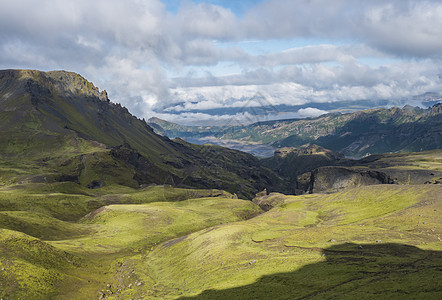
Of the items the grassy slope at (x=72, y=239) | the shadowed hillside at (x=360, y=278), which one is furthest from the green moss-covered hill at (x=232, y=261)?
the grassy slope at (x=72, y=239)

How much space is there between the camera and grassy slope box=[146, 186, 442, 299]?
5341 centimetres

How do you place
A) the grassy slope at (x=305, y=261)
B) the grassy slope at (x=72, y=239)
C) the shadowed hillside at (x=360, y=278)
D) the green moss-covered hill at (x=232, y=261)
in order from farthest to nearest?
the grassy slope at (x=72, y=239), the green moss-covered hill at (x=232, y=261), the grassy slope at (x=305, y=261), the shadowed hillside at (x=360, y=278)

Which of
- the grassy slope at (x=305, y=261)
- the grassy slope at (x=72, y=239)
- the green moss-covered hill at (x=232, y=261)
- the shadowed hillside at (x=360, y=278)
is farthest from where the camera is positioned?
the grassy slope at (x=72, y=239)

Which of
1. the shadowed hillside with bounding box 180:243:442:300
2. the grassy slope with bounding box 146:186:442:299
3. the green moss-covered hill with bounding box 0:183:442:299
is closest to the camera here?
the shadowed hillside with bounding box 180:243:442:300

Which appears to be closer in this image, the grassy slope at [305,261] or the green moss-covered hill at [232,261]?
the grassy slope at [305,261]

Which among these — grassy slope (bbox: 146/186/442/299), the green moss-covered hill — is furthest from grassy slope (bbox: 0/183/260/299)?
grassy slope (bbox: 146/186/442/299)

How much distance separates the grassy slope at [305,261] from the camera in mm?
53406

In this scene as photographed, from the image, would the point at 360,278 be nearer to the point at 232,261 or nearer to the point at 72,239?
the point at 232,261

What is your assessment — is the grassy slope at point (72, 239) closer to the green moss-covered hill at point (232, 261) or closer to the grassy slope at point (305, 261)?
the green moss-covered hill at point (232, 261)

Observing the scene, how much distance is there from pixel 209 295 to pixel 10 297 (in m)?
39.1

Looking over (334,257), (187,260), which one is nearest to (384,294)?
(334,257)

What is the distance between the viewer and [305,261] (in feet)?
226

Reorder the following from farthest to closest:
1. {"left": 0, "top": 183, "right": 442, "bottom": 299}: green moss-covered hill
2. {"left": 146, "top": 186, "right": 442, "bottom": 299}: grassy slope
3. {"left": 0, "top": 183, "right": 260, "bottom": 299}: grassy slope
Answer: {"left": 0, "top": 183, "right": 260, "bottom": 299}: grassy slope
{"left": 0, "top": 183, "right": 442, "bottom": 299}: green moss-covered hill
{"left": 146, "top": 186, "right": 442, "bottom": 299}: grassy slope

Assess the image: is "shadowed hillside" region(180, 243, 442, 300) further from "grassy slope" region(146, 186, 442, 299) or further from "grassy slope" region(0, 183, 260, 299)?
"grassy slope" region(0, 183, 260, 299)
